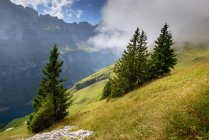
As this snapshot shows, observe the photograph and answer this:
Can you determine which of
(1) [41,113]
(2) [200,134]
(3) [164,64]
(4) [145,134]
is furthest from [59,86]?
(2) [200,134]

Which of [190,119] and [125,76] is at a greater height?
[125,76]

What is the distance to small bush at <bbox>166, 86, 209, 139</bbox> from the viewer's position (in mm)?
7348

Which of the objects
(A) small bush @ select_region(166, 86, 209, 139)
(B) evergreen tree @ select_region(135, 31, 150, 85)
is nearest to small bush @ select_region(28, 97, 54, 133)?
(B) evergreen tree @ select_region(135, 31, 150, 85)

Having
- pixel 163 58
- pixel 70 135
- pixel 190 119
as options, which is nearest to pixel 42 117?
pixel 70 135

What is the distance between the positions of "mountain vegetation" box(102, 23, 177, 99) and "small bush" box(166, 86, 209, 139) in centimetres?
4461

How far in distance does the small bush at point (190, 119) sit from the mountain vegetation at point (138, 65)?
44607mm

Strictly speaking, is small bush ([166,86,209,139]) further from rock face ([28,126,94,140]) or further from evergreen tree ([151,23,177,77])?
evergreen tree ([151,23,177,77])

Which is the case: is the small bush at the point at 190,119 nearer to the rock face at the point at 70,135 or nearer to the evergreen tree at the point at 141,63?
the rock face at the point at 70,135

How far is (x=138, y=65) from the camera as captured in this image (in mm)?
56156

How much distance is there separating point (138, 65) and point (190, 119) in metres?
48.8

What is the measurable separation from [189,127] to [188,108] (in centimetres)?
102

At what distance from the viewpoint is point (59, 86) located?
4566 centimetres

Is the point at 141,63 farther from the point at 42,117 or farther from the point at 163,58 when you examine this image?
the point at 42,117

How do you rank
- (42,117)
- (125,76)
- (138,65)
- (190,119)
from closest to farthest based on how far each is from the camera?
(190,119) < (42,117) < (125,76) < (138,65)
